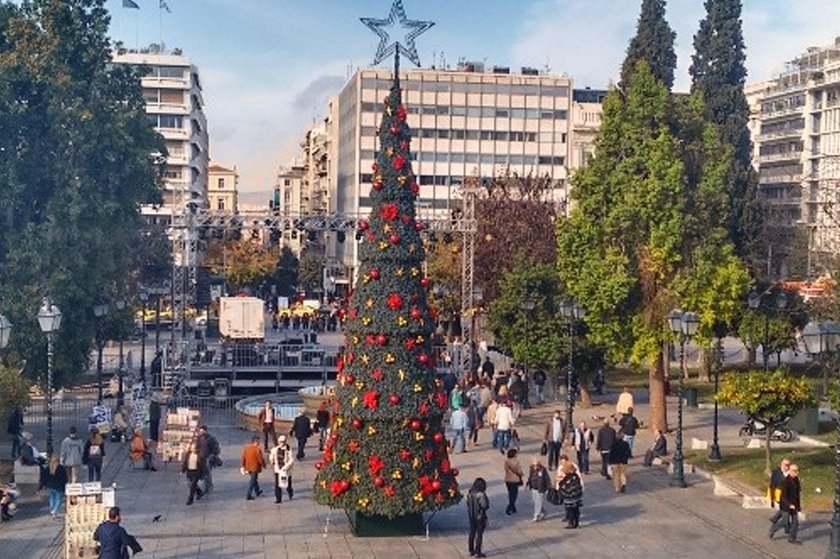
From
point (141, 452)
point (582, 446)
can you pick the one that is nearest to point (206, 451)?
point (141, 452)

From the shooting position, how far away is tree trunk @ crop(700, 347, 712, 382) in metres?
44.8

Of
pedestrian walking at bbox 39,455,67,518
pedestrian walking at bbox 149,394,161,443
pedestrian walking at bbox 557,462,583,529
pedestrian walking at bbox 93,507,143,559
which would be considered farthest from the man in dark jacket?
pedestrian walking at bbox 93,507,143,559

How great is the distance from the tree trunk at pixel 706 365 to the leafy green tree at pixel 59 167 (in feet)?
73.1

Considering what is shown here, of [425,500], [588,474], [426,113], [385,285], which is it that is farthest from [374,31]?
[426,113]

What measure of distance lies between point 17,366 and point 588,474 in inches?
580

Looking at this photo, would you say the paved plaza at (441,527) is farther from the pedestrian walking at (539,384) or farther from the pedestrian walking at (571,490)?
the pedestrian walking at (539,384)

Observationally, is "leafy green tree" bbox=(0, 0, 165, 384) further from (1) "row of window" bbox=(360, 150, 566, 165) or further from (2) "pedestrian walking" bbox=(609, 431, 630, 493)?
(1) "row of window" bbox=(360, 150, 566, 165)

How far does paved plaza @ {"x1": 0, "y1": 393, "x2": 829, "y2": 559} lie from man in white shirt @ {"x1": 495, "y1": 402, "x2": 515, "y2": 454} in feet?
6.47

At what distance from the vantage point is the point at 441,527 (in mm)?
20891

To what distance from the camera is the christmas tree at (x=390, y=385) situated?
19344 mm

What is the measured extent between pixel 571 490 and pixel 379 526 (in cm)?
343

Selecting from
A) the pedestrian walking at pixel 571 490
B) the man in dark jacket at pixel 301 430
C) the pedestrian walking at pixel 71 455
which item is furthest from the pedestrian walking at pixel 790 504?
the pedestrian walking at pixel 71 455

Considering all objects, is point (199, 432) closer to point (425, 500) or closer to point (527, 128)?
point (425, 500)

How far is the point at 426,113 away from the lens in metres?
88.6
